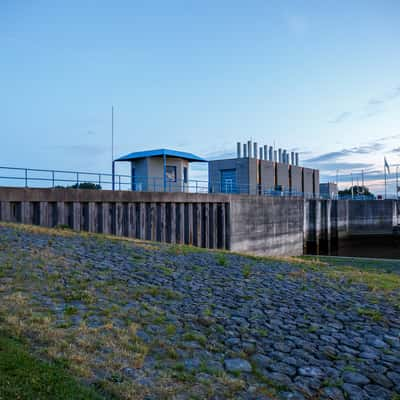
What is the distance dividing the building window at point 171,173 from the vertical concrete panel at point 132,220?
5.91 meters

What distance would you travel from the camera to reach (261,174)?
4603cm

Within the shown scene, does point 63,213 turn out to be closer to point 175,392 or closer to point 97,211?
point 97,211

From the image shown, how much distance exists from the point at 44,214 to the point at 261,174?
112 ft

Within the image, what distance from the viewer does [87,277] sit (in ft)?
25.7

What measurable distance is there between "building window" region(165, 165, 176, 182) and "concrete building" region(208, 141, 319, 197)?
1419 cm

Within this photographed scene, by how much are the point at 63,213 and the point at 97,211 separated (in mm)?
1668

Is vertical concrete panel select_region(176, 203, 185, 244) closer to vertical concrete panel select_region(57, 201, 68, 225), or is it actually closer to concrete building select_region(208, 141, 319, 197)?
vertical concrete panel select_region(57, 201, 68, 225)

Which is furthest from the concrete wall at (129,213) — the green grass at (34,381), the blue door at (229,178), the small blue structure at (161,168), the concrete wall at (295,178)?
the concrete wall at (295,178)

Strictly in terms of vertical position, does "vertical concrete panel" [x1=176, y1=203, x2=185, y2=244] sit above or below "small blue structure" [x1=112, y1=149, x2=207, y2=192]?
below

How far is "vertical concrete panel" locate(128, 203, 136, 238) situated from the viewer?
18141mm

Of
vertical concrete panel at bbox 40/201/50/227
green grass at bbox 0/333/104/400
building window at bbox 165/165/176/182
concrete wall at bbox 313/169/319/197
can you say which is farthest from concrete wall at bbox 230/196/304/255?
concrete wall at bbox 313/169/319/197

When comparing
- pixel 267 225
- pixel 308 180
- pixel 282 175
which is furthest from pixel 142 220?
pixel 308 180

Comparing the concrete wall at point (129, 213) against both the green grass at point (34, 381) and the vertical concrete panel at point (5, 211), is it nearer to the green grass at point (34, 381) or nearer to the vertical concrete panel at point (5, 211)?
the vertical concrete panel at point (5, 211)

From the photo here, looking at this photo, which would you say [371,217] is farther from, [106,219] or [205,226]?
[106,219]
